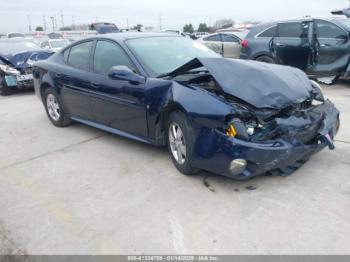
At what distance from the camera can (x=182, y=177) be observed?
3818 millimetres

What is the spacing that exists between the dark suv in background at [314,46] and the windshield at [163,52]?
422 centimetres

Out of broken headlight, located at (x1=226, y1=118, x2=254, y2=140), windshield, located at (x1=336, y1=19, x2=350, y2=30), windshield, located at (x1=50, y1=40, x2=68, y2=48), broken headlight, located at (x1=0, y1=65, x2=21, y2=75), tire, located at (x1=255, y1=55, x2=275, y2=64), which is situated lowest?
windshield, located at (x1=50, y1=40, x2=68, y2=48)

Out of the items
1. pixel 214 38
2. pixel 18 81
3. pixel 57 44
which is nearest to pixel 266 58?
pixel 214 38

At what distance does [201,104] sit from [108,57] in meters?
1.86

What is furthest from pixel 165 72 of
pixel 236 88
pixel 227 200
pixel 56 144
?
pixel 56 144

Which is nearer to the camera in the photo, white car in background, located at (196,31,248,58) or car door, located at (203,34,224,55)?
white car in background, located at (196,31,248,58)

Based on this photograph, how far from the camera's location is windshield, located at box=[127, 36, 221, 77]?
4234mm

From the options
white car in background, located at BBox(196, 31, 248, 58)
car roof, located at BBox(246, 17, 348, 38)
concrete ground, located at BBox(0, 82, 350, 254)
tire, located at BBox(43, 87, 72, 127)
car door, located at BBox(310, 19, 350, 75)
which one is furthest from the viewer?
white car in background, located at BBox(196, 31, 248, 58)

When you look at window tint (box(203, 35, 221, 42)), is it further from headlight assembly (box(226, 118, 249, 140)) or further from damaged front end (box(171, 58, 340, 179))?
headlight assembly (box(226, 118, 249, 140))

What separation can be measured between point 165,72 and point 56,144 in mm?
2204

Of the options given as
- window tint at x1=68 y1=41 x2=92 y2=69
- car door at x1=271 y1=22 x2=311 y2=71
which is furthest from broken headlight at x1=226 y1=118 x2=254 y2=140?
car door at x1=271 y1=22 x2=311 y2=71

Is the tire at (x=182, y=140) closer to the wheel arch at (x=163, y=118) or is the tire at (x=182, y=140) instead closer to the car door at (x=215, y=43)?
the wheel arch at (x=163, y=118)

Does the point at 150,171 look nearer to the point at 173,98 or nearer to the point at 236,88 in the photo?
the point at 173,98

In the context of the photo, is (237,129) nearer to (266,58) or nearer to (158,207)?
(158,207)
